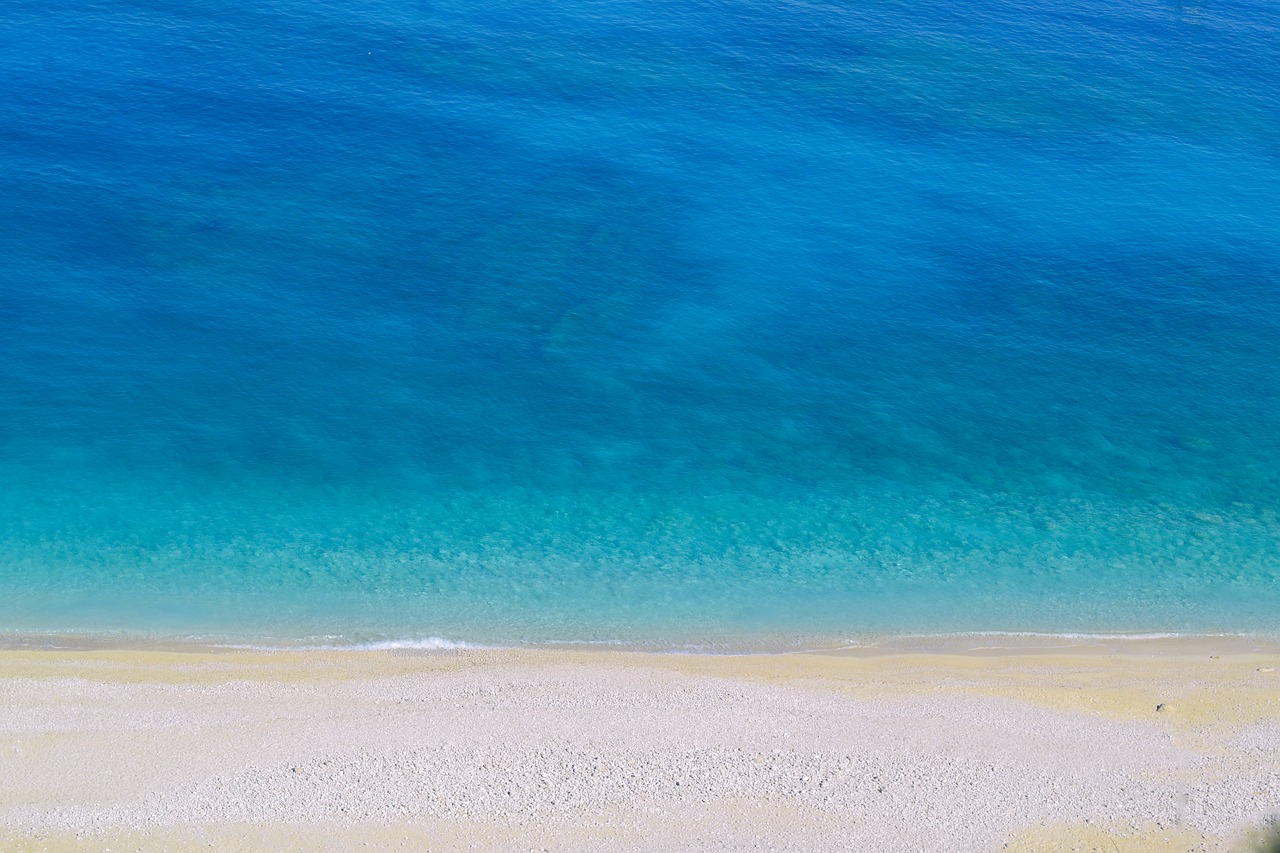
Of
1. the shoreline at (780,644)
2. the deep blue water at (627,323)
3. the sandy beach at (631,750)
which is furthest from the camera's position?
the deep blue water at (627,323)

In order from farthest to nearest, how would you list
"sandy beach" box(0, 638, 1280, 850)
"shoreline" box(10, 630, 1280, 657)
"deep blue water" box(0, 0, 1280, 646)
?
"deep blue water" box(0, 0, 1280, 646) → "shoreline" box(10, 630, 1280, 657) → "sandy beach" box(0, 638, 1280, 850)

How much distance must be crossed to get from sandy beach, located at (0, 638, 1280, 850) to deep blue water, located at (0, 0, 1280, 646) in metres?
3.29

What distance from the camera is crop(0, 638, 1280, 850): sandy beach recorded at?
37.7 m

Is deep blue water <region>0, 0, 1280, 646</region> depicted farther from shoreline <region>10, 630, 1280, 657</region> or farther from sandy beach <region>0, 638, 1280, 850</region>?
sandy beach <region>0, 638, 1280, 850</region>

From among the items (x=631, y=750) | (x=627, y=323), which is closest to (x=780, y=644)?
(x=631, y=750)

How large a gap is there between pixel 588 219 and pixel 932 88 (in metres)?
32.1

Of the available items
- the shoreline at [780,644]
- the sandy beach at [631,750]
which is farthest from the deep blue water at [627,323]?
the sandy beach at [631,750]

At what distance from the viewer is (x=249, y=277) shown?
66.2 metres

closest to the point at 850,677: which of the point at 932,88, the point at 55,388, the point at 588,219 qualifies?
the point at 588,219

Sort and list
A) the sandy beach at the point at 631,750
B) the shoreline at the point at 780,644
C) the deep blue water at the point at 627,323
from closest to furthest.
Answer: the sandy beach at the point at 631,750, the shoreline at the point at 780,644, the deep blue water at the point at 627,323

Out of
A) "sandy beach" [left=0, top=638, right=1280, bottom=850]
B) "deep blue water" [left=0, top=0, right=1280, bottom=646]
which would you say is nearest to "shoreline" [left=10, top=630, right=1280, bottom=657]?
"sandy beach" [left=0, top=638, right=1280, bottom=850]

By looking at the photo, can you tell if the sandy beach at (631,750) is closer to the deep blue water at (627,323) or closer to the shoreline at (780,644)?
the shoreline at (780,644)

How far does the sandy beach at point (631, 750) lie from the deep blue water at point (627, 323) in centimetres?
329

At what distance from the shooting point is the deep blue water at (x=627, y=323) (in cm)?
5041
